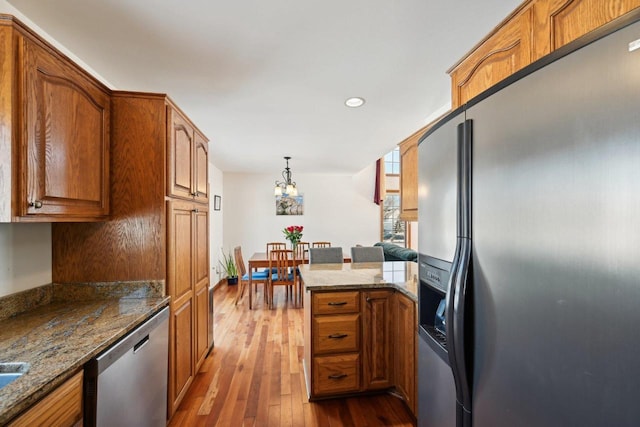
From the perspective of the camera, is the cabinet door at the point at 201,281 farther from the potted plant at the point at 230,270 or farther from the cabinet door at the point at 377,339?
the potted plant at the point at 230,270

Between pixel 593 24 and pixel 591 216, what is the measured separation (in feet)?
2.03

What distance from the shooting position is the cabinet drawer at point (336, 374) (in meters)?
1.88

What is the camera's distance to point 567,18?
78 cm

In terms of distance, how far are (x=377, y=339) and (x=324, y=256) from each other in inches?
56.8

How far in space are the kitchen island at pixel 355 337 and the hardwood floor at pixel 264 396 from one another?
0.34 ft

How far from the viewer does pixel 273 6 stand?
1216 mm

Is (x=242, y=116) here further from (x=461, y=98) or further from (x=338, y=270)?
(x=461, y=98)

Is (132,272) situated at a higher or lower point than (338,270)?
higher

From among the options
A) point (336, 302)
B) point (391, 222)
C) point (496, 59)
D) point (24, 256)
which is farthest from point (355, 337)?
point (391, 222)

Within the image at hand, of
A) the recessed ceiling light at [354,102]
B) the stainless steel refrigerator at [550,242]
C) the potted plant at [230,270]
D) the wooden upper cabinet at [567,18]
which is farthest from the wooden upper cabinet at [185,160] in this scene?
the potted plant at [230,270]

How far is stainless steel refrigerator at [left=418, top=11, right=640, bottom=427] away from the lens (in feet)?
1.40

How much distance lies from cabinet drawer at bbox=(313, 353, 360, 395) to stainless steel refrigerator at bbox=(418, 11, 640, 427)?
1.09 metres

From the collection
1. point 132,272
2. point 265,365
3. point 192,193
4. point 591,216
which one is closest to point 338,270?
point 265,365

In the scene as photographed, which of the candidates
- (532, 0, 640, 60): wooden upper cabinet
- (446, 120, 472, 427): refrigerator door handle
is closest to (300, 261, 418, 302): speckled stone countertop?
(446, 120, 472, 427): refrigerator door handle
